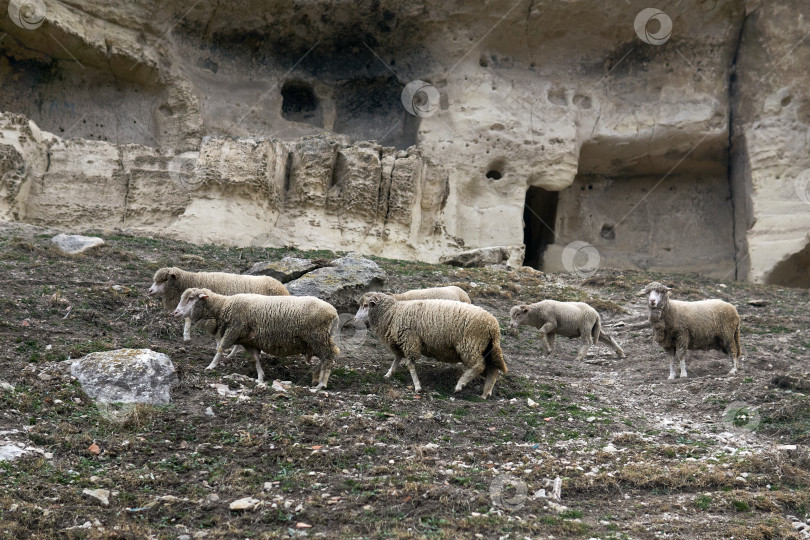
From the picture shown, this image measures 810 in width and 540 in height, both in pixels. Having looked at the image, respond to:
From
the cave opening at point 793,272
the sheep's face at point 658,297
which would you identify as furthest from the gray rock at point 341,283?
the cave opening at point 793,272

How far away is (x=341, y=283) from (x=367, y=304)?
2204mm

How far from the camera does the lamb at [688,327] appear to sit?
10.9 meters

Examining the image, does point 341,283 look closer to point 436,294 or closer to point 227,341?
point 436,294

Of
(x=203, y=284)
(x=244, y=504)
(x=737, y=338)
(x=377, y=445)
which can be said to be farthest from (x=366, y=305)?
(x=737, y=338)

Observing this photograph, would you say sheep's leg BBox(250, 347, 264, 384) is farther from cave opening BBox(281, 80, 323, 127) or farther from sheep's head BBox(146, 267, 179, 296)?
cave opening BBox(281, 80, 323, 127)

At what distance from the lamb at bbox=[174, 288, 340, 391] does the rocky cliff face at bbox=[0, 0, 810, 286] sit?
11.1m

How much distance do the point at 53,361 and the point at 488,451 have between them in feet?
16.3

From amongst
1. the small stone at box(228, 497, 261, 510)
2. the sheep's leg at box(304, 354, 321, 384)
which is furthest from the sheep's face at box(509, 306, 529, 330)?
the small stone at box(228, 497, 261, 510)

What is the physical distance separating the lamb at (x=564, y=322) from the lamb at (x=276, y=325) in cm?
464

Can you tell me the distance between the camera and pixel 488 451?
22.7ft

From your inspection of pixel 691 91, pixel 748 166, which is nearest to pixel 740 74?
pixel 691 91

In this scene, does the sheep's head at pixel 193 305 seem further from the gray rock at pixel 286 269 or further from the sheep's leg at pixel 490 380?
the sheep's leg at pixel 490 380

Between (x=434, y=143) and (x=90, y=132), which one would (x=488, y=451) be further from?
(x=90, y=132)

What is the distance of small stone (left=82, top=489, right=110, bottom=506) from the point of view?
5.54 meters
